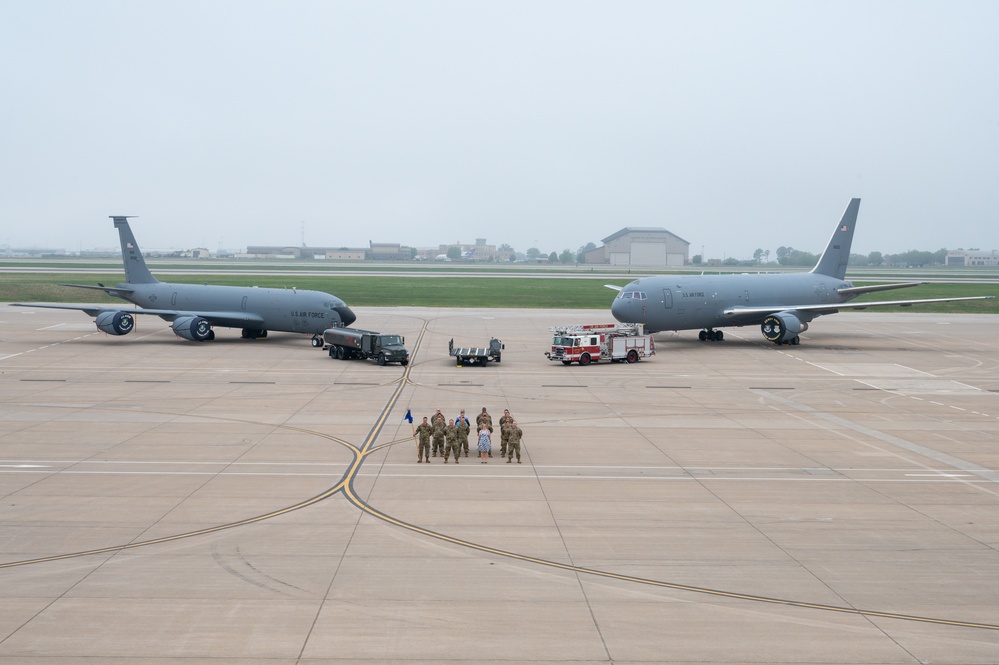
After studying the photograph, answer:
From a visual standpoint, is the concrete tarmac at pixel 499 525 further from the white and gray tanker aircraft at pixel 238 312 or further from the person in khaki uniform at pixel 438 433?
the white and gray tanker aircraft at pixel 238 312

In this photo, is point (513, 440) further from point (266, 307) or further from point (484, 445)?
point (266, 307)

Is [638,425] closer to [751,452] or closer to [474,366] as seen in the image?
[751,452]

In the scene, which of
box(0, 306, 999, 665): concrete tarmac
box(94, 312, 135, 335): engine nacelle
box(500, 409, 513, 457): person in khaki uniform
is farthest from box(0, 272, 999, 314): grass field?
box(500, 409, 513, 457): person in khaki uniform

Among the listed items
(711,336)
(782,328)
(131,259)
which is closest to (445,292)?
(131,259)

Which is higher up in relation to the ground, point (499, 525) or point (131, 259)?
point (131, 259)

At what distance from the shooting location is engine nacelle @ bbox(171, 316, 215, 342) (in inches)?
2320

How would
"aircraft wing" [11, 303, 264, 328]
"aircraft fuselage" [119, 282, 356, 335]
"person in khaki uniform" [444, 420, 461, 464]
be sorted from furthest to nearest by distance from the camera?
1. "aircraft wing" [11, 303, 264, 328]
2. "aircraft fuselage" [119, 282, 356, 335]
3. "person in khaki uniform" [444, 420, 461, 464]

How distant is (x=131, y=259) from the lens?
66.1m

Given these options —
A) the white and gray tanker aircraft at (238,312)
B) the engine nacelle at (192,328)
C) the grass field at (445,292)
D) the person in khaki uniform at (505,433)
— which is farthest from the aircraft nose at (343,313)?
the grass field at (445,292)

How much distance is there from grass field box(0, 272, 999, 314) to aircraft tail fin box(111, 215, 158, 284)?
1701 cm

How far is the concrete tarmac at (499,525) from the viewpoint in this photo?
14344mm

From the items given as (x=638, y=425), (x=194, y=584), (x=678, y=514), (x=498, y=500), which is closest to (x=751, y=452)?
(x=638, y=425)

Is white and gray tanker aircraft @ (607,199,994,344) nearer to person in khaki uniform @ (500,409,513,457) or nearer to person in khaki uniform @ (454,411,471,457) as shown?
person in khaki uniform @ (500,409,513,457)

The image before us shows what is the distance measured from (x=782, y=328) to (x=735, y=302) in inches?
157
